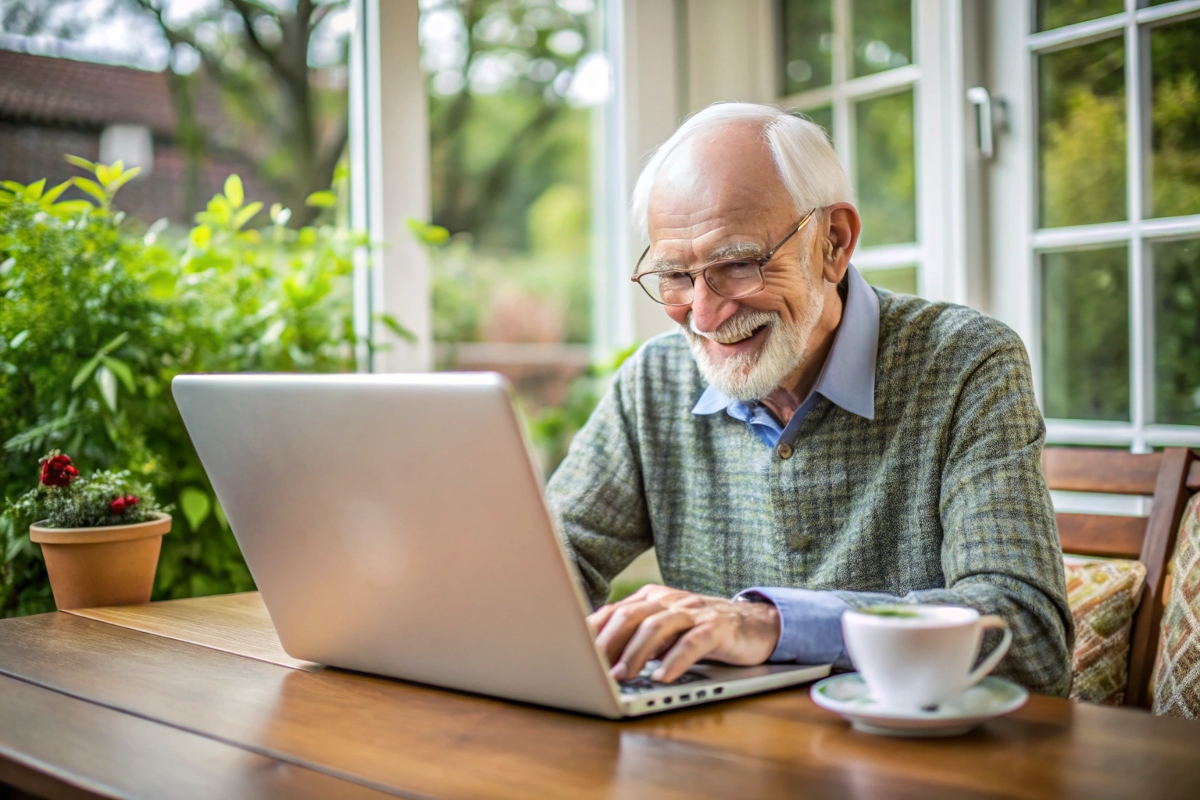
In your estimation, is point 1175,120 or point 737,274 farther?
point 1175,120

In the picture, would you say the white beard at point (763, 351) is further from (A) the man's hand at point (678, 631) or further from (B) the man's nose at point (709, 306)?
(A) the man's hand at point (678, 631)

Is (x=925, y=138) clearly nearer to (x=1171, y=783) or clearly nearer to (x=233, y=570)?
(x=233, y=570)

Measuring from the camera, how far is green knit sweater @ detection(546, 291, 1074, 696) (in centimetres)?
107

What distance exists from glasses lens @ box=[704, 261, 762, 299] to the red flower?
86 cm

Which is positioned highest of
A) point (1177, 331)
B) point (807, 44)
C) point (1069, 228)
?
point (807, 44)

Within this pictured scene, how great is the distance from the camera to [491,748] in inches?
30.9

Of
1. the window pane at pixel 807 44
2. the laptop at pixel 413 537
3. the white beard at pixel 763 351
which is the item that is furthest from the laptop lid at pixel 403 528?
the window pane at pixel 807 44

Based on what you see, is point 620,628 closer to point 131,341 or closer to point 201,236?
point 131,341

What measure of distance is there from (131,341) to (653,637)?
4.05ft

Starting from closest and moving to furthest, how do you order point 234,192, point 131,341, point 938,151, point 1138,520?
point 1138,520, point 131,341, point 234,192, point 938,151

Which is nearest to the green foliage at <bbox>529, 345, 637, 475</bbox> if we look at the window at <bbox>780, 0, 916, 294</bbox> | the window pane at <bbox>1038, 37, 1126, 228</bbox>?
the window at <bbox>780, 0, 916, 294</bbox>

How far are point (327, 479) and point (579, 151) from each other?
24.8 ft

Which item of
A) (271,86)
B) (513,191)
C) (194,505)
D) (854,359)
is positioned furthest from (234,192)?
(513,191)

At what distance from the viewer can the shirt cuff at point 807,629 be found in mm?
977
